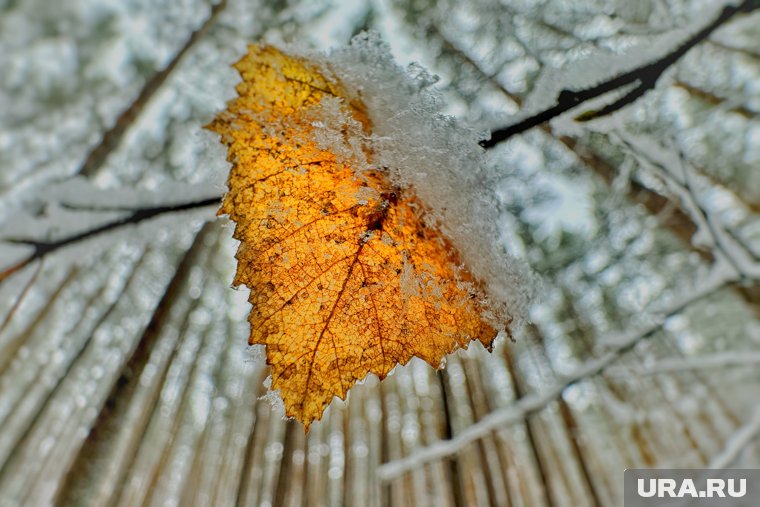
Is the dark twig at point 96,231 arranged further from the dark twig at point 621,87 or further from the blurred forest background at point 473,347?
the dark twig at point 621,87

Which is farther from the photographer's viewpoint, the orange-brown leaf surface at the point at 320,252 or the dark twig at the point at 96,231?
the dark twig at the point at 96,231

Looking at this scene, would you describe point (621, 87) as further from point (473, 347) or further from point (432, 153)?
point (473, 347)

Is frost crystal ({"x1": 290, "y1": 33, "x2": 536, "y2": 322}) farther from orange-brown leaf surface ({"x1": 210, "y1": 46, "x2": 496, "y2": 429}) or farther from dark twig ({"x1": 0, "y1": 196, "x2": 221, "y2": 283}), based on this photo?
dark twig ({"x1": 0, "y1": 196, "x2": 221, "y2": 283})

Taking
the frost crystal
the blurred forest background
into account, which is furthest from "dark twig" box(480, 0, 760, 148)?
the blurred forest background

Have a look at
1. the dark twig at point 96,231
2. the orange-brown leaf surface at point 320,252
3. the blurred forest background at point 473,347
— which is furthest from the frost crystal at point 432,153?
the blurred forest background at point 473,347

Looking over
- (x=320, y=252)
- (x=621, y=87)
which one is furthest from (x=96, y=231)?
(x=621, y=87)

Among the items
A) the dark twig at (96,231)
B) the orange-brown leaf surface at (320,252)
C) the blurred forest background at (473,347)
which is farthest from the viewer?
the blurred forest background at (473,347)
